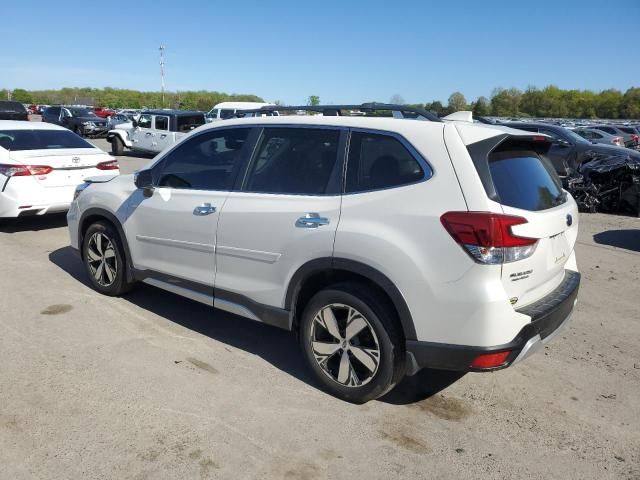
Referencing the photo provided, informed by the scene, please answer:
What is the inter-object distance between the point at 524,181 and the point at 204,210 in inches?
87.8

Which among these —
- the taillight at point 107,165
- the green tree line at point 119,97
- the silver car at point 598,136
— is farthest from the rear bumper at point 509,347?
the green tree line at point 119,97

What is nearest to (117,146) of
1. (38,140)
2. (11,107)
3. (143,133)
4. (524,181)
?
(143,133)

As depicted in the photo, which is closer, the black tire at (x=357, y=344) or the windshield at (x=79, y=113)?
the black tire at (x=357, y=344)

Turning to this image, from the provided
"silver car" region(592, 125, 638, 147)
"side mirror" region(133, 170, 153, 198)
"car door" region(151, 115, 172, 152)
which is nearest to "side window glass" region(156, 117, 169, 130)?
"car door" region(151, 115, 172, 152)

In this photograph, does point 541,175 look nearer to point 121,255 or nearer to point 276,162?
point 276,162

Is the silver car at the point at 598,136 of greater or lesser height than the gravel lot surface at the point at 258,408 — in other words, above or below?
above

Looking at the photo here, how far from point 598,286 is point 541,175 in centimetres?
304

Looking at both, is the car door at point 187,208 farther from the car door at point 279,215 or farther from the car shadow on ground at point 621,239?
the car shadow on ground at point 621,239

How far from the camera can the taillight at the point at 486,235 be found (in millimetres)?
2744

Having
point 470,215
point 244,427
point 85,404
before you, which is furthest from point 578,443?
point 85,404

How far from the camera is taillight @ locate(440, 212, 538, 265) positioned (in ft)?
9.00

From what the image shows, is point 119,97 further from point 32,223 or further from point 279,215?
point 279,215

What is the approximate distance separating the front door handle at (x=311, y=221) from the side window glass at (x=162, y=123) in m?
15.8

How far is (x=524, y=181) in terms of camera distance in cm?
319
